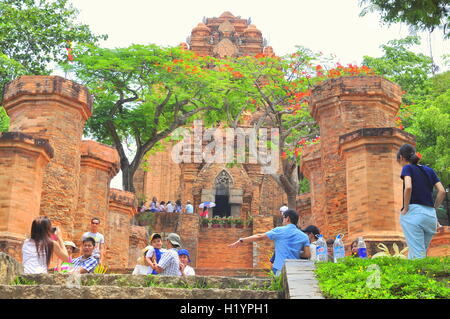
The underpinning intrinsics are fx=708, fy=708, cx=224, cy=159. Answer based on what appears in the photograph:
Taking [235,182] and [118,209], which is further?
[235,182]

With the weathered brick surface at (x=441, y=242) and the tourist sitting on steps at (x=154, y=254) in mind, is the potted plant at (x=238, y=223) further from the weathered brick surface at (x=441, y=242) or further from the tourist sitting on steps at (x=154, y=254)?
the tourist sitting on steps at (x=154, y=254)

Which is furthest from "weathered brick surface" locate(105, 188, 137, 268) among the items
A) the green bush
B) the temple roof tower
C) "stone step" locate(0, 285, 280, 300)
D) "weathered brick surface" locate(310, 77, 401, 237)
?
the temple roof tower

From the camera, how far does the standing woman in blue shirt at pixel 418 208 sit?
8.09 m

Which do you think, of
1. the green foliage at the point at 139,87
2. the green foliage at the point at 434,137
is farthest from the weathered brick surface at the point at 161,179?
the green foliage at the point at 434,137

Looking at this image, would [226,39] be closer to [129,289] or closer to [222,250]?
[222,250]

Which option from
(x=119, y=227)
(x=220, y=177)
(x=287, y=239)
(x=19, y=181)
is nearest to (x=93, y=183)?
(x=119, y=227)

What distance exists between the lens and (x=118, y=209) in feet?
60.5

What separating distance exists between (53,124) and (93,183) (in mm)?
2802

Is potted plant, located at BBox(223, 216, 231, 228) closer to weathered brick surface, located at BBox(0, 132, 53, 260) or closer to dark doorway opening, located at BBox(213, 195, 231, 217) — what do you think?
dark doorway opening, located at BBox(213, 195, 231, 217)

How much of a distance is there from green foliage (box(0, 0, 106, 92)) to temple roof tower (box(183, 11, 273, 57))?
71.8ft

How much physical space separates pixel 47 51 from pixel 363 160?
15800 millimetres

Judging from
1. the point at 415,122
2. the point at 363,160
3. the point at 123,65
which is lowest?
the point at 363,160
